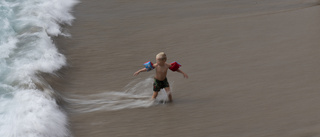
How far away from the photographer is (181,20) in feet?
36.8

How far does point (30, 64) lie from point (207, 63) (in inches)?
121

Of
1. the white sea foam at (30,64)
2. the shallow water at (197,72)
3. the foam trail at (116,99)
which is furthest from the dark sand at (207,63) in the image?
the white sea foam at (30,64)

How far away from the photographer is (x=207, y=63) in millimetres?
8273

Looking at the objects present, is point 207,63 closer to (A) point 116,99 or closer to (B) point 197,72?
(B) point 197,72

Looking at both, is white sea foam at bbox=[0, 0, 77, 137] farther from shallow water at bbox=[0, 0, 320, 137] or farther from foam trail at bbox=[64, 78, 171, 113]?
foam trail at bbox=[64, 78, 171, 113]

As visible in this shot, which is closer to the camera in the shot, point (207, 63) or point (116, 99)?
A: point (116, 99)

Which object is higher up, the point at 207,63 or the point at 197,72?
the point at 207,63

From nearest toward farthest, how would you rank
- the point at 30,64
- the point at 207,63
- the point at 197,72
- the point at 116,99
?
the point at 116,99, the point at 197,72, the point at 207,63, the point at 30,64

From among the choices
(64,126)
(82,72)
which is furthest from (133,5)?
(64,126)

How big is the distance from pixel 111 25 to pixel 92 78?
A: 335 centimetres

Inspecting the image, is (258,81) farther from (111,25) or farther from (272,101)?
(111,25)

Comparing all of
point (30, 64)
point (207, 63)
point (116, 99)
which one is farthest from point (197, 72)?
point (30, 64)

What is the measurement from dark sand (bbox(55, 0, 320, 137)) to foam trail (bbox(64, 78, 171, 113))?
0.68ft

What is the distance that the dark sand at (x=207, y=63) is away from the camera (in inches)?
242
